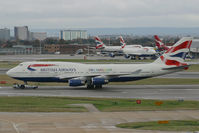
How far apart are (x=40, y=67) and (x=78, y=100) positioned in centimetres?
1240

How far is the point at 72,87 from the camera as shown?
5309 cm

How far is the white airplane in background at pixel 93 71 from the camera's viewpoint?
50.7 m

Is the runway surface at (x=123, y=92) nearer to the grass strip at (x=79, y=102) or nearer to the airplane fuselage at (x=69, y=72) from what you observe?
the airplane fuselage at (x=69, y=72)

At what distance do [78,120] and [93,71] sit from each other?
21782 mm

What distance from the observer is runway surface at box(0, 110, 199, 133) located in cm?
2633

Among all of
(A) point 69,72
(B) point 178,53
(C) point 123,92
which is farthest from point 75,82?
(B) point 178,53

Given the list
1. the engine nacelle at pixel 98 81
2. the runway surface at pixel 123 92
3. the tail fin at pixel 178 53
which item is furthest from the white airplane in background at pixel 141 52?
the engine nacelle at pixel 98 81

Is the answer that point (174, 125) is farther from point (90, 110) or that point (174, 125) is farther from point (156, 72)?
point (156, 72)

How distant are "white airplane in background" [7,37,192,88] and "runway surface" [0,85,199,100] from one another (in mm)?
1502

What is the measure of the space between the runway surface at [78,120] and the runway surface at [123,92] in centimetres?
1089

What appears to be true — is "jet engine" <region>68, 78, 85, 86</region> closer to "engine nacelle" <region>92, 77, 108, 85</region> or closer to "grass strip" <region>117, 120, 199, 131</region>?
"engine nacelle" <region>92, 77, 108, 85</region>

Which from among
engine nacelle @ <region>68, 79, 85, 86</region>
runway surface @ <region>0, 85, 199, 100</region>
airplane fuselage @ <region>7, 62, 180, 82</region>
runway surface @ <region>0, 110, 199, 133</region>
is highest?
airplane fuselage @ <region>7, 62, 180, 82</region>

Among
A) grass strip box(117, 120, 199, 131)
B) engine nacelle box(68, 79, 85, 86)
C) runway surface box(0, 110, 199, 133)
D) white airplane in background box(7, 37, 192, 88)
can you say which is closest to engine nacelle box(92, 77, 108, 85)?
white airplane in background box(7, 37, 192, 88)

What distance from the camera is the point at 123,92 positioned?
4788 cm
